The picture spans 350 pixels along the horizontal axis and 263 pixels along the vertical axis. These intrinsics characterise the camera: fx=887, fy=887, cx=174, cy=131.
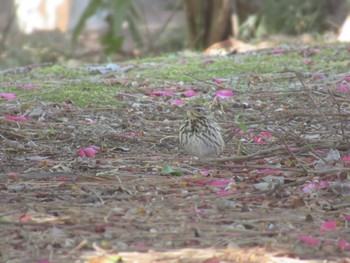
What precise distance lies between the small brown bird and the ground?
0.44ft

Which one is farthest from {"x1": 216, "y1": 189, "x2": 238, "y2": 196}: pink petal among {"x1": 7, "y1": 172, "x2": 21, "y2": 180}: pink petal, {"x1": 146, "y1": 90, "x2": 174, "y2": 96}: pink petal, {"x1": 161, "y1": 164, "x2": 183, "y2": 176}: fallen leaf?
{"x1": 146, "y1": 90, "x2": 174, "y2": 96}: pink petal

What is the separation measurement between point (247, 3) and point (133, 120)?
9.12 metres

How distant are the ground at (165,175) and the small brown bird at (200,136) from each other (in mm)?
133

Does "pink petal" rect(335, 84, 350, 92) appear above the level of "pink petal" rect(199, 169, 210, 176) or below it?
above

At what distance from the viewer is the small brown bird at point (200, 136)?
5.41 metres

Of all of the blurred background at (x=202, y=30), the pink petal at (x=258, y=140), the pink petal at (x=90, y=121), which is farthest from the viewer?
the blurred background at (x=202, y=30)

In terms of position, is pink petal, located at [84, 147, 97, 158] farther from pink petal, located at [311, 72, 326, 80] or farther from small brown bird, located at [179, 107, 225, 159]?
pink petal, located at [311, 72, 326, 80]

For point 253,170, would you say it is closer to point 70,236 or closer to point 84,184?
point 84,184

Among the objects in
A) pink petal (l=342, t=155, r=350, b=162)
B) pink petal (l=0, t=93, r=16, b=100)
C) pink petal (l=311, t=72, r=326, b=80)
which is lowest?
pink petal (l=342, t=155, r=350, b=162)

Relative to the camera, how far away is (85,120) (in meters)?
6.46

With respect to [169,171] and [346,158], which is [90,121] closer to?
[169,171]

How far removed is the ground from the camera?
3.71 m

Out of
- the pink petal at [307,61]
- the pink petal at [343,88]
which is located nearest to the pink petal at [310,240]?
the pink petal at [343,88]

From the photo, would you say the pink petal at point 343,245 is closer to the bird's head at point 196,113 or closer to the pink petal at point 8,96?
the bird's head at point 196,113
